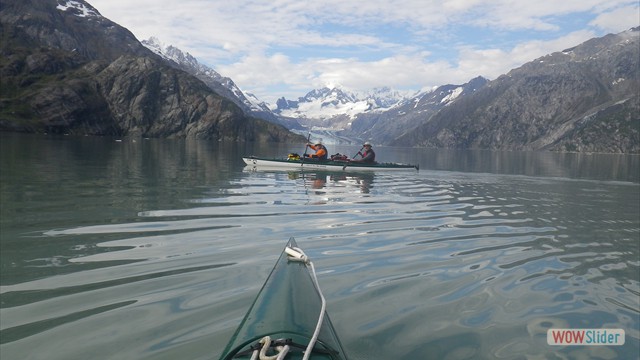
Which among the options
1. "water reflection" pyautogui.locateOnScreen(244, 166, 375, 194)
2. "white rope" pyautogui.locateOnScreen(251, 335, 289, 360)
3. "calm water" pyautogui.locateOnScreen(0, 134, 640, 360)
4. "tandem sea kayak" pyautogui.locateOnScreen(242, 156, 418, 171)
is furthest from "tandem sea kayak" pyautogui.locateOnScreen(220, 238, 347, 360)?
"tandem sea kayak" pyautogui.locateOnScreen(242, 156, 418, 171)

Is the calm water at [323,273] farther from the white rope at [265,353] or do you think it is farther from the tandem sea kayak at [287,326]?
the white rope at [265,353]

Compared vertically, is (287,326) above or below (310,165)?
below

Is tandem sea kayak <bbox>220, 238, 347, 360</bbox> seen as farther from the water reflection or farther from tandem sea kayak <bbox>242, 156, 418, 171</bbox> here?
tandem sea kayak <bbox>242, 156, 418, 171</bbox>

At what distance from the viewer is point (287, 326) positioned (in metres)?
6.10

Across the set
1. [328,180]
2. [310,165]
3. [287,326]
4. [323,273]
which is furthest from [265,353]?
[310,165]

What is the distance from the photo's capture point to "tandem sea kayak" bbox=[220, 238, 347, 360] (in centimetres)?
522

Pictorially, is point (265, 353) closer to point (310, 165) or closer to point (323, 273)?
point (323, 273)

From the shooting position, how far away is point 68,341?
757 cm

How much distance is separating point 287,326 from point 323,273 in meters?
5.63

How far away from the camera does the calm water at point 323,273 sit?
8.12m

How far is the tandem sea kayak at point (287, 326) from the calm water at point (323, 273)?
4.40 feet

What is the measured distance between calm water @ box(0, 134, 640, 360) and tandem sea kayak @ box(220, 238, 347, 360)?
134cm

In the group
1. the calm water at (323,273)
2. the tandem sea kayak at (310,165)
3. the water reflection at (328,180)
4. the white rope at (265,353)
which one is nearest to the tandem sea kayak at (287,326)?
the white rope at (265,353)

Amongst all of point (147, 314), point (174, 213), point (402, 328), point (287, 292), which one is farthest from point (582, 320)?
point (174, 213)
